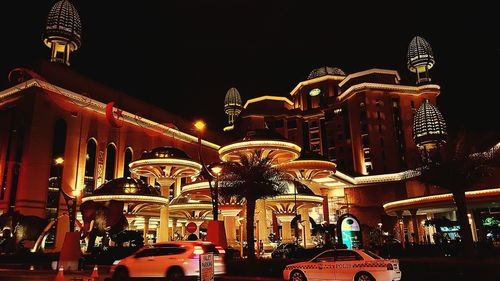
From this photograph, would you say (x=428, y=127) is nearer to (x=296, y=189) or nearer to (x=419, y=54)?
(x=419, y=54)

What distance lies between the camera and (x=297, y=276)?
15.2 m

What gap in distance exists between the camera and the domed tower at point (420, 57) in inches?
3460

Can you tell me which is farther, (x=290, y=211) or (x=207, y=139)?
(x=207, y=139)

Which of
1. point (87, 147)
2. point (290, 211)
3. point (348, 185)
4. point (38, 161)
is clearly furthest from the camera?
point (348, 185)

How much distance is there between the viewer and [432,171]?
26109mm

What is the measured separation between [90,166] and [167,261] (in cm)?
4551

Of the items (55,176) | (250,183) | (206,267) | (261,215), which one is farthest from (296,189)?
(206,267)

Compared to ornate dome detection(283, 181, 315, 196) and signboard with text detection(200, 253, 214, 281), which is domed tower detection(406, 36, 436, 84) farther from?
signboard with text detection(200, 253, 214, 281)

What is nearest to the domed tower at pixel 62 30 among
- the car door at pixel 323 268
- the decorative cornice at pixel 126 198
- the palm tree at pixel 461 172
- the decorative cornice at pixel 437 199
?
the decorative cornice at pixel 126 198

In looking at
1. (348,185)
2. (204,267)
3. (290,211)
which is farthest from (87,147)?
(204,267)

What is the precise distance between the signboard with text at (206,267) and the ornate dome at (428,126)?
7108 cm

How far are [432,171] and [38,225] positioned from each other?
3305 cm

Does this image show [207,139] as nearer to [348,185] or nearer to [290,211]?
[348,185]

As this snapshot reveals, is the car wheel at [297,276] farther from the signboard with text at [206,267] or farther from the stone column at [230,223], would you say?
the stone column at [230,223]
